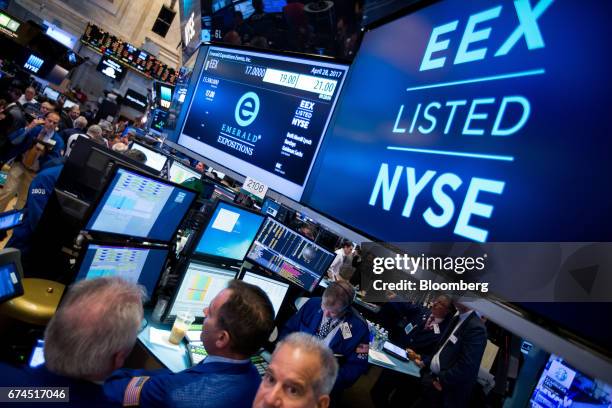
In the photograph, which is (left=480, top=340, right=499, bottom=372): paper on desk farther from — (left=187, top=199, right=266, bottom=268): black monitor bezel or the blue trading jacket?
(left=187, top=199, right=266, bottom=268): black monitor bezel

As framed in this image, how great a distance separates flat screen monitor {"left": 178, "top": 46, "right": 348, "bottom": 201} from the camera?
7.74 feet

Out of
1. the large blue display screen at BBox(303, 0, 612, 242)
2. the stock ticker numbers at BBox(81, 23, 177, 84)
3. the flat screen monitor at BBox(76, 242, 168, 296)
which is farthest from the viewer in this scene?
the stock ticker numbers at BBox(81, 23, 177, 84)

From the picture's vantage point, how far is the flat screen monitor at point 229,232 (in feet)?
8.66

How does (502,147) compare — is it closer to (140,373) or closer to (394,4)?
(394,4)

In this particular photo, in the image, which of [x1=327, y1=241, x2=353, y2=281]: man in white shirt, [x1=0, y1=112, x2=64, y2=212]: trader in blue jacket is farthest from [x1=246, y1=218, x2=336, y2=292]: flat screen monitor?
[x1=0, y1=112, x2=64, y2=212]: trader in blue jacket

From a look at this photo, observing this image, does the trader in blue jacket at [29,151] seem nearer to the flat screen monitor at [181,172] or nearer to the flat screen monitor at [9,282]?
the flat screen monitor at [181,172]

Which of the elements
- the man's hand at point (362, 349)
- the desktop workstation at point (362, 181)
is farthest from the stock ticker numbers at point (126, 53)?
the man's hand at point (362, 349)

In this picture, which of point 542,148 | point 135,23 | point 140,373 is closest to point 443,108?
point 542,148

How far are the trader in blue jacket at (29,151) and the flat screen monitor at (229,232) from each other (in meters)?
4.70

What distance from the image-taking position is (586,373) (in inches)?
31.2

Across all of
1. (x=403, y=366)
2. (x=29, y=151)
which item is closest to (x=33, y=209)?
(x=29, y=151)

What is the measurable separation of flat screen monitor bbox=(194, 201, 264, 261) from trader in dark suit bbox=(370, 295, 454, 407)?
10.5 ft

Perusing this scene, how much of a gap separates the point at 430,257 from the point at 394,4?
1.41 meters

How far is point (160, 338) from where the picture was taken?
2.51m
